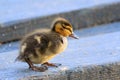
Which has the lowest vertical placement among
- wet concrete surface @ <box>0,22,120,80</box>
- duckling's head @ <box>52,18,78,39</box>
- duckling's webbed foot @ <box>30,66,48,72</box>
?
duckling's webbed foot @ <box>30,66,48,72</box>

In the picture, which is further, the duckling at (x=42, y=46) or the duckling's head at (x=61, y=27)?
the duckling's head at (x=61, y=27)

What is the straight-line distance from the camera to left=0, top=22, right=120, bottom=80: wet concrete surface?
12.7ft

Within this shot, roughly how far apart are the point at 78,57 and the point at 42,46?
0.38 metres

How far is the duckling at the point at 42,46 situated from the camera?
12.9ft

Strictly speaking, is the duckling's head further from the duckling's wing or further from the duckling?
the duckling's wing

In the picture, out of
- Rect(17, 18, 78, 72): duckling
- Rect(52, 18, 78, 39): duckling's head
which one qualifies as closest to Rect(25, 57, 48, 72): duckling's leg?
Rect(17, 18, 78, 72): duckling

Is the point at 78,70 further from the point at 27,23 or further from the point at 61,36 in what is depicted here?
the point at 27,23

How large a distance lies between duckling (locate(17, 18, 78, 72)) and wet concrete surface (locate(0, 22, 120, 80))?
9cm

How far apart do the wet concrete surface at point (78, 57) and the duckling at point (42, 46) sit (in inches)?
3.4

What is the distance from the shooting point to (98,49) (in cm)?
441

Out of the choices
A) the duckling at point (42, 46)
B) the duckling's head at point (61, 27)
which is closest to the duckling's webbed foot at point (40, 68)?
the duckling at point (42, 46)

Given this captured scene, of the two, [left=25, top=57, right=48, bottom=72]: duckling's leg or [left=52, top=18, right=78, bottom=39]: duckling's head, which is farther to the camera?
[left=52, top=18, right=78, bottom=39]: duckling's head

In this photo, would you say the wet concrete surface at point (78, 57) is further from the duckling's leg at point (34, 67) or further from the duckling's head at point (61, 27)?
the duckling's head at point (61, 27)

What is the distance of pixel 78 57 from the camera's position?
423cm
